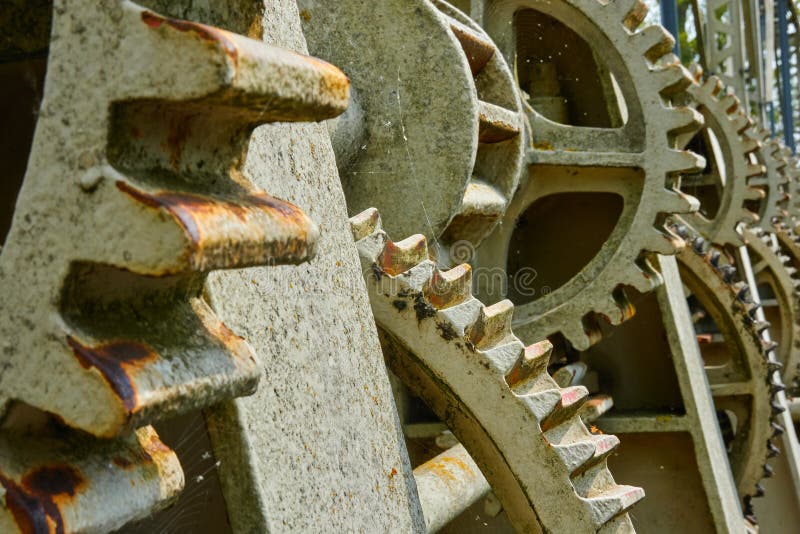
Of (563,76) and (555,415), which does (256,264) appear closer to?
(555,415)

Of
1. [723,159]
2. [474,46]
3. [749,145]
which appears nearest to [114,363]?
[474,46]

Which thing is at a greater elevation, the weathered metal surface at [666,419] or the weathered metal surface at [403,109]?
the weathered metal surface at [403,109]

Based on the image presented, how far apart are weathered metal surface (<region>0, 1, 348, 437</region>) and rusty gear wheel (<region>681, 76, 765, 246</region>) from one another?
5.79 m

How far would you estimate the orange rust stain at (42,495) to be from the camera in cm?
104

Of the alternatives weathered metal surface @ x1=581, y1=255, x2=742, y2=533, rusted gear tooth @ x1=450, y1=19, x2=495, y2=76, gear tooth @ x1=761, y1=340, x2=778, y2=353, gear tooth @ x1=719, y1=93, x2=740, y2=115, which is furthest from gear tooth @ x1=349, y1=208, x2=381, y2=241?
gear tooth @ x1=719, y1=93, x2=740, y2=115

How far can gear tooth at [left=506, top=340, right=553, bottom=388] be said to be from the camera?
250 centimetres

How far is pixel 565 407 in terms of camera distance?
8.38ft

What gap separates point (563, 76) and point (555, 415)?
246 cm

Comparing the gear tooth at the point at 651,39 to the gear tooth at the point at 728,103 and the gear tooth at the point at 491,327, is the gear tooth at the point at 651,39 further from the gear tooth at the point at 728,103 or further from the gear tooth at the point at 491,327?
the gear tooth at the point at 728,103

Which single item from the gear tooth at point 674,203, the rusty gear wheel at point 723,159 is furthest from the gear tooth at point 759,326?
the gear tooth at point 674,203

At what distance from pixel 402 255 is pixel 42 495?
138cm

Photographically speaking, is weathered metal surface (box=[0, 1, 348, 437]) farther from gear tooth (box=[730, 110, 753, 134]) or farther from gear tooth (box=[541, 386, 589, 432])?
gear tooth (box=[730, 110, 753, 134])

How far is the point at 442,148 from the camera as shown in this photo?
2908 mm

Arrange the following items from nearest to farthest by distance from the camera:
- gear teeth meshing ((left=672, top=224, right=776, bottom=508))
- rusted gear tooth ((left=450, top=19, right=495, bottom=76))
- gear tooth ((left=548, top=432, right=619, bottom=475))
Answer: gear tooth ((left=548, top=432, right=619, bottom=475)) < rusted gear tooth ((left=450, top=19, right=495, bottom=76)) < gear teeth meshing ((left=672, top=224, right=776, bottom=508))
